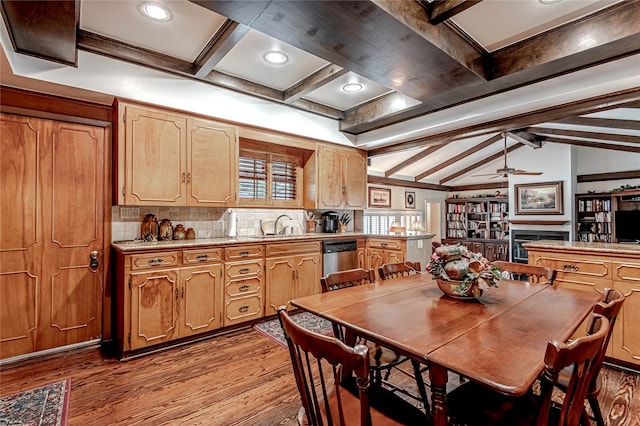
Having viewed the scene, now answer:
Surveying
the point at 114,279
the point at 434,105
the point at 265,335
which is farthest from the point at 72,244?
the point at 434,105

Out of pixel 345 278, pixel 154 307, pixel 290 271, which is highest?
pixel 345 278

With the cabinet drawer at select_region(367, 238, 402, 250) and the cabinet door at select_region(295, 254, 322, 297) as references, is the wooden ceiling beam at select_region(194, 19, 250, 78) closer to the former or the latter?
the cabinet door at select_region(295, 254, 322, 297)

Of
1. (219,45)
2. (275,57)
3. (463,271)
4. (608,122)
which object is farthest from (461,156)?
(463,271)

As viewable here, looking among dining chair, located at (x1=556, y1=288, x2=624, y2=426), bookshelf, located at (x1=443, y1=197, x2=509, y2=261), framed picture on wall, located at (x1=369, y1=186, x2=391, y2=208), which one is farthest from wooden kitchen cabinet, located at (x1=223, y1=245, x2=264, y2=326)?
bookshelf, located at (x1=443, y1=197, x2=509, y2=261)

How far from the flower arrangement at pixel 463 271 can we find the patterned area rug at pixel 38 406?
2.43 metres

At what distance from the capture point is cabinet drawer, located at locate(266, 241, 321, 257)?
3639mm

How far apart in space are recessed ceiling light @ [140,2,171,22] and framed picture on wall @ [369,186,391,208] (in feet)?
21.6

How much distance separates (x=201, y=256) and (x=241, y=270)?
47 cm

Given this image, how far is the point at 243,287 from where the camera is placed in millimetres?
3416

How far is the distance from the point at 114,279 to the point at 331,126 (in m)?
3.23

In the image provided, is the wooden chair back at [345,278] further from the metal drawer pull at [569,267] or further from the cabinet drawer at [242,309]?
the metal drawer pull at [569,267]

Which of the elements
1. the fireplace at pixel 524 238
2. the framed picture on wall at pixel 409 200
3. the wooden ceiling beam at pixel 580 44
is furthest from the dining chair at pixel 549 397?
the framed picture on wall at pixel 409 200

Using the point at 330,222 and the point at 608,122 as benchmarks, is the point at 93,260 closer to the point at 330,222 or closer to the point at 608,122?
the point at 330,222

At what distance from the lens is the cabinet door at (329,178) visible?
14.8 ft
